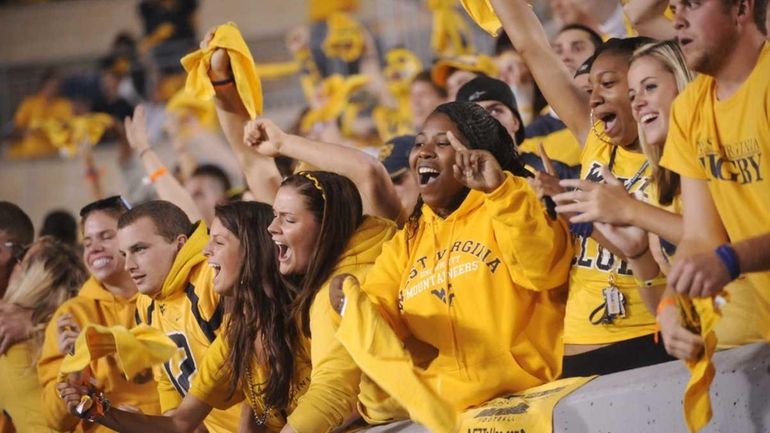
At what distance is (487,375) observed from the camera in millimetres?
4012

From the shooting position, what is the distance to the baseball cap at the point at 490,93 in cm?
531

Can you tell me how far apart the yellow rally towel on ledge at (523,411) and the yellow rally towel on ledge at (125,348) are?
1.14 metres

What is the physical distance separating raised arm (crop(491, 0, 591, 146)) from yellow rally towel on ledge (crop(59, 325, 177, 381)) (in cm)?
147

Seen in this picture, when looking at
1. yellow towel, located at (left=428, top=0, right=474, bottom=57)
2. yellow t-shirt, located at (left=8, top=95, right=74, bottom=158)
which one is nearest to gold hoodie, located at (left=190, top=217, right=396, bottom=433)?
yellow towel, located at (left=428, top=0, right=474, bottom=57)

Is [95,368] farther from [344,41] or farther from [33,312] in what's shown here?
[344,41]

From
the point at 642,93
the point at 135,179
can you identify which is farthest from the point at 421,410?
the point at 135,179

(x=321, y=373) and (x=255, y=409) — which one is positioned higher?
(x=321, y=373)

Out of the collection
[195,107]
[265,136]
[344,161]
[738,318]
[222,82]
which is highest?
[195,107]

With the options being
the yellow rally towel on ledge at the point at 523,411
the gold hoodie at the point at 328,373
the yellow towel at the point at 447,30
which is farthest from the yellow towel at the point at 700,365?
the yellow towel at the point at 447,30

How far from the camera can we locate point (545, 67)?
459 centimetres

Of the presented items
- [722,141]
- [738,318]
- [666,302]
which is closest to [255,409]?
[738,318]

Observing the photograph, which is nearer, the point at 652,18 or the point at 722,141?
the point at 722,141

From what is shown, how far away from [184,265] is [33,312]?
1.13 meters

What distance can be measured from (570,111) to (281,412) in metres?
1.38
